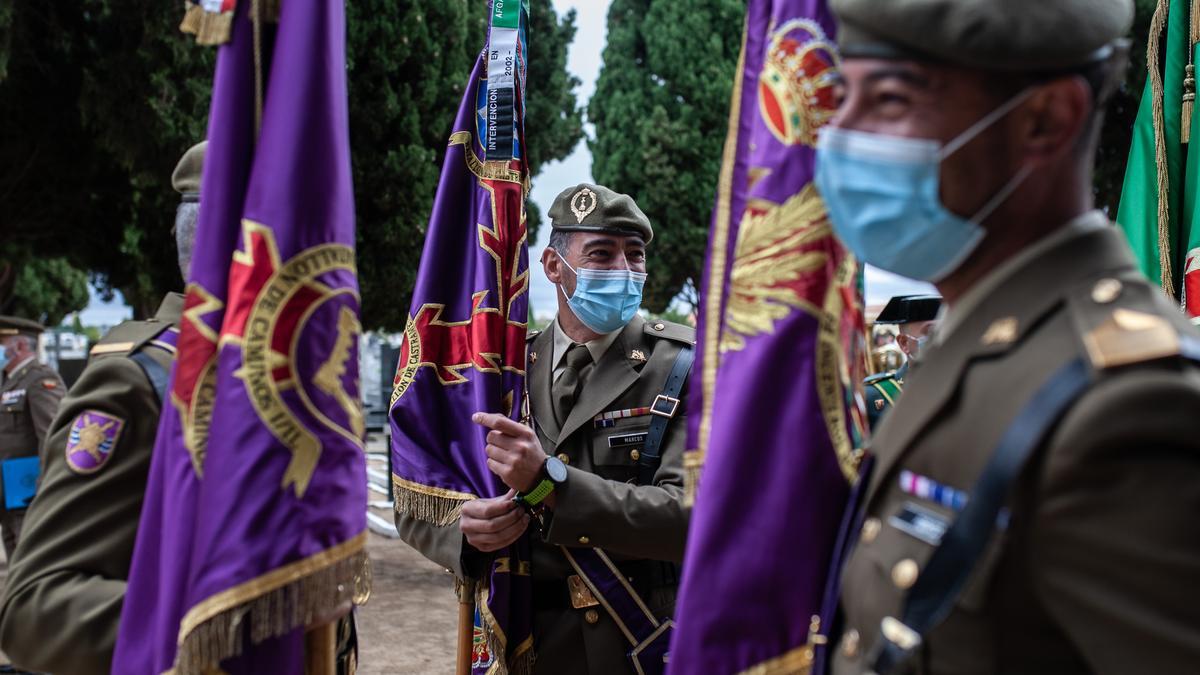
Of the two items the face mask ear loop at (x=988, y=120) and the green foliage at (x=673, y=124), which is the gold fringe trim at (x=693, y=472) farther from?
the green foliage at (x=673, y=124)

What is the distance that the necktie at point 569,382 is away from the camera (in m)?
3.53

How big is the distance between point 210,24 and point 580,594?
1936 millimetres

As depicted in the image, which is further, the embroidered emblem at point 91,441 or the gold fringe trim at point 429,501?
the gold fringe trim at point 429,501

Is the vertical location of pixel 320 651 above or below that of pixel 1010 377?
below

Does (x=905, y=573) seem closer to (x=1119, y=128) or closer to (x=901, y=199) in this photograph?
(x=901, y=199)

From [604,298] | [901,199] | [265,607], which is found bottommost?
[265,607]

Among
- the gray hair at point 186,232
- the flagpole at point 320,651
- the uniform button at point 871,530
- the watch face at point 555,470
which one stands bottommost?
the flagpole at point 320,651

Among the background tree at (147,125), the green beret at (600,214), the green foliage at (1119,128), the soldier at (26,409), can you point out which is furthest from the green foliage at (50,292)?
the green beret at (600,214)

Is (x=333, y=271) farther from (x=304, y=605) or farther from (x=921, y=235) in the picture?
(x=921, y=235)

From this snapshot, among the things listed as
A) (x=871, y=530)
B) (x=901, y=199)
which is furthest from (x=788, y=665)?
(x=901, y=199)

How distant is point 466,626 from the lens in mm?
3402

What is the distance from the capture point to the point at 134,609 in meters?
2.10

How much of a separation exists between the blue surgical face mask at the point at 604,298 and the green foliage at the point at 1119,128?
14686mm

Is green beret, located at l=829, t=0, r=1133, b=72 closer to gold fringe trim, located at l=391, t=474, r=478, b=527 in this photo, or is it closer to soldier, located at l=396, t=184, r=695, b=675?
soldier, located at l=396, t=184, r=695, b=675
